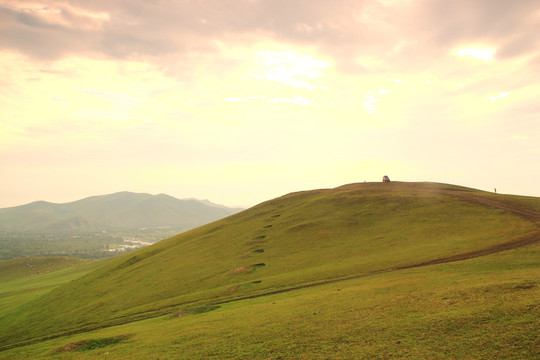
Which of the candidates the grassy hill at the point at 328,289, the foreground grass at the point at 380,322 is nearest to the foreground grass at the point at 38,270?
the grassy hill at the point at 328,289

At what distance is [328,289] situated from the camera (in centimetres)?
3872

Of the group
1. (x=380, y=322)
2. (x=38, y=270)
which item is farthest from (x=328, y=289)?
(x=38, y=270)

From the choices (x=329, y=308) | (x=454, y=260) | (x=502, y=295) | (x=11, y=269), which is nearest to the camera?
(x=502, y=295)

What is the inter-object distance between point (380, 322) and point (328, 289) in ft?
49.1

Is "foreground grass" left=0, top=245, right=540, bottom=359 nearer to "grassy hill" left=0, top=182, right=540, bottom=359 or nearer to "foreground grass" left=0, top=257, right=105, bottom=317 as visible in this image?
"grassy hill" left=0, top=182, right=540, bottom=359

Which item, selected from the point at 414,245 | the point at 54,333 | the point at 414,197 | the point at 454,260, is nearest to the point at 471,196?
the point at 414,197

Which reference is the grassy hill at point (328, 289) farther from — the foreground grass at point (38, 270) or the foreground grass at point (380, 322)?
the foreground grass at point (38, 270)

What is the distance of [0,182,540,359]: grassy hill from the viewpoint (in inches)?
859

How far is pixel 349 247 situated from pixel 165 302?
3368 centimetres

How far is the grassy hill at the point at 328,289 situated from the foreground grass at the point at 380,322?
0.14m

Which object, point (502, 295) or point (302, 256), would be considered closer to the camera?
point (502, 295)

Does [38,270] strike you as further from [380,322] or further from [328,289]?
[380,322]

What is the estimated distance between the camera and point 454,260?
4225 cm

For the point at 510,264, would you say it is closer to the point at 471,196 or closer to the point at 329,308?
the point at 329,308
